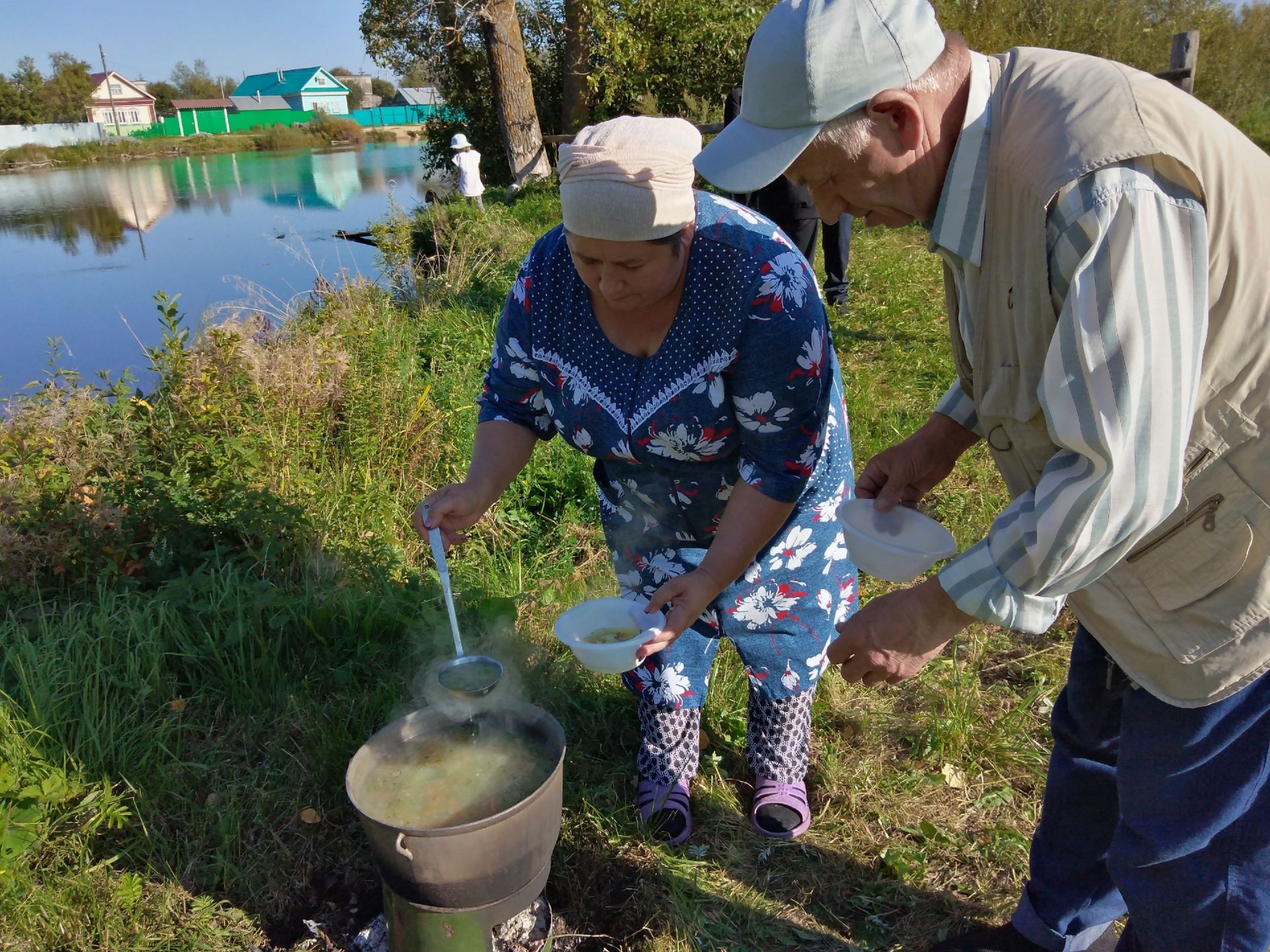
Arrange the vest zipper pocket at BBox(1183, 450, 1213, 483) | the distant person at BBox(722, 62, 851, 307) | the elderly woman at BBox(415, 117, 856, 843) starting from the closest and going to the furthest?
the vest zipper pocket at BBox(1183, 450, 1213, 483) → the elderly woman at BBox(415, 117, 856, 843) → the distant person at BBox(722, 62, 851, 307)

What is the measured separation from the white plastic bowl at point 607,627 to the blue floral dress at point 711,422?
0.30 metres

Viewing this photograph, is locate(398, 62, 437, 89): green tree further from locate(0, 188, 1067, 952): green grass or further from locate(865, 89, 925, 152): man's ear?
locate(865, 89, 925, 152): man's ear

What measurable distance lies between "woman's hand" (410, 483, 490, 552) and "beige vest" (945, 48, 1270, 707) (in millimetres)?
1287

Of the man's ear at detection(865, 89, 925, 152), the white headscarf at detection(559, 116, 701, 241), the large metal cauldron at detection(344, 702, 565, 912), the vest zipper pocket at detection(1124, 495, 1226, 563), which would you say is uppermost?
the man's ear at detection(865, 89, 925, 152)

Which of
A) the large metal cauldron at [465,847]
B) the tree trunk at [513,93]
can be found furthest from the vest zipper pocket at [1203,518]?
the tree trunk at [513,93]

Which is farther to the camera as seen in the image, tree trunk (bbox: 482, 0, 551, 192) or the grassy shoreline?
the grassy shoreline

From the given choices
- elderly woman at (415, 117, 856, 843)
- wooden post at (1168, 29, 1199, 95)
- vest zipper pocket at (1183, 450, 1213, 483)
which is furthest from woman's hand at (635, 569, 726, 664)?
wooden post at (1168, 29, 1199, 95)

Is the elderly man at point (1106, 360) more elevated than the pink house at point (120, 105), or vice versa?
the pink house at point (120, 105)

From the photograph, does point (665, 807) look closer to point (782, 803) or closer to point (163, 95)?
point (782, 803)

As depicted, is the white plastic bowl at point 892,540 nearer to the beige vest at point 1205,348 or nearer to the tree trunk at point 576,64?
the beige vest at point 1205,348

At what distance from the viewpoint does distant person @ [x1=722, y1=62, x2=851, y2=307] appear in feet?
18.7

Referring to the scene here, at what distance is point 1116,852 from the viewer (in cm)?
154

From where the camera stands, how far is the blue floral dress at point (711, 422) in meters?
1.89

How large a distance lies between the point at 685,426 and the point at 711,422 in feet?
0.20
